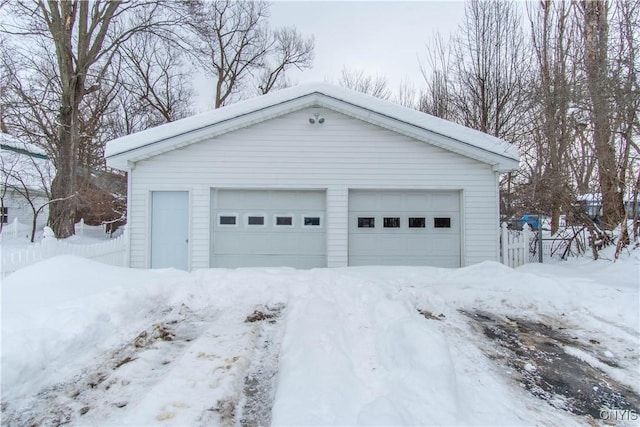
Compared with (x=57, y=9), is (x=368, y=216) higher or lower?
lower

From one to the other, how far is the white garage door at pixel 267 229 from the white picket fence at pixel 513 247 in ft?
14.8

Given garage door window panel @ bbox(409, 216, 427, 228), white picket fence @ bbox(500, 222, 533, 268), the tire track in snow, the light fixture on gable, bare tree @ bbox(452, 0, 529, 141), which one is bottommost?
the tire track in snow

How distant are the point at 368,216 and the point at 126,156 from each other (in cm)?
595

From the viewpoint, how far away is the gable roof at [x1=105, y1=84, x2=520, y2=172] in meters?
7.84

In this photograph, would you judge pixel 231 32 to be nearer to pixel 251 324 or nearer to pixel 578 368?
pixel 251 324

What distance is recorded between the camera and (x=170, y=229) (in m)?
8.21

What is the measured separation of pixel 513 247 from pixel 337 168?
4.96 meters

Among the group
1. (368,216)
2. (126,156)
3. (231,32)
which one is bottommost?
(368,216)

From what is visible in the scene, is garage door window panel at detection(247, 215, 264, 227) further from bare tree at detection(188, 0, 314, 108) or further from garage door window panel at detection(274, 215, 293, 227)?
bare tree at detection(188, 0, 314, 108)

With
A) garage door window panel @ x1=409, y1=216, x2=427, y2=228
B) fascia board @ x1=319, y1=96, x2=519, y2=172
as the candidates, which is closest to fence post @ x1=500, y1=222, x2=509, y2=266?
fascia board @ x1=319, y1=96, x2=519, y2=172

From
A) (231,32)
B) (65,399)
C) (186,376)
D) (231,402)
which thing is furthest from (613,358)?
(231,32)

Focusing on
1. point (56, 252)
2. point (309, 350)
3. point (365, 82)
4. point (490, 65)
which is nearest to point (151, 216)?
point (56, 252)

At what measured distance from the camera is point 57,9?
42.2 feet

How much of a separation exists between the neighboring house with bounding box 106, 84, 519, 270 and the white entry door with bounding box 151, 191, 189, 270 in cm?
2
